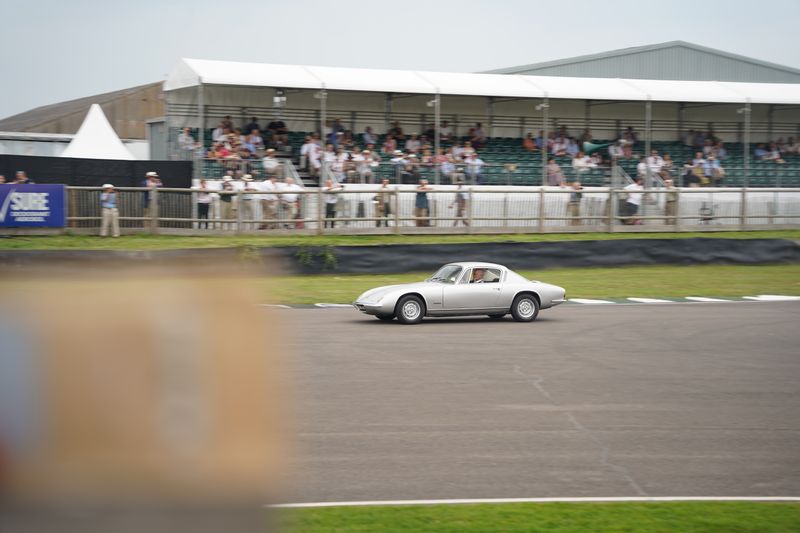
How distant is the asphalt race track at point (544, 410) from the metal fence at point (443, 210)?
9560mm

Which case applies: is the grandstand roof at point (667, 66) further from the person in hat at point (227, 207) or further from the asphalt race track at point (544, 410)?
the asphalt race track at point (544, 410)

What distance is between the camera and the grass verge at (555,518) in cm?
595

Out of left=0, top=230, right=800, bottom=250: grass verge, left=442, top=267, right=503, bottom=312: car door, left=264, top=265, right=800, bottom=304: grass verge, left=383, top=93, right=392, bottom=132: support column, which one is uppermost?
left=383, top=93, right=392, bottom=132: support column

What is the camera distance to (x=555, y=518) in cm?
621

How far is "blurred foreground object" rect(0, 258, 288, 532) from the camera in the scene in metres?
2.25

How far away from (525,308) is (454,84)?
675 inches

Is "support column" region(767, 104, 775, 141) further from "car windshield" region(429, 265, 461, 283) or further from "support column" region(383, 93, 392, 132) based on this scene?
"car windshield" region(429, 265, 461, 283)

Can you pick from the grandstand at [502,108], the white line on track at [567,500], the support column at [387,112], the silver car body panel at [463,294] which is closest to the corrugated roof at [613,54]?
the grandstand at [502,108]

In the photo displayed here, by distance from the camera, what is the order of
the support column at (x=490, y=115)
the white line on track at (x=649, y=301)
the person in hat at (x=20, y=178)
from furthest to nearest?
1. the support column at (x=490, y=115)
2. the person in hat at (x=20, y=178)
3. the white line on track at (x=649, y=301)

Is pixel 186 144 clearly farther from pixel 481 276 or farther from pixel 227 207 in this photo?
pixel 481 276

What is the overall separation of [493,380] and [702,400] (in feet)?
7.56

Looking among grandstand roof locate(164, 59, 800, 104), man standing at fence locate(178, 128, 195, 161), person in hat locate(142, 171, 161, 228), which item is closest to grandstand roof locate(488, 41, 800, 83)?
grandstand roof locate(164, 59, 800, 104)

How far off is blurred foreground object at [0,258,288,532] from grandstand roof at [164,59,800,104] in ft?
86.2

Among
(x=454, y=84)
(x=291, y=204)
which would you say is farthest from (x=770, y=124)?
(x=291, y=204)
